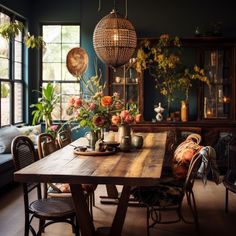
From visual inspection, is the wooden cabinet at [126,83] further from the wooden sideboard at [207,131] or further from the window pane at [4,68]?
the window pane at [4,68]

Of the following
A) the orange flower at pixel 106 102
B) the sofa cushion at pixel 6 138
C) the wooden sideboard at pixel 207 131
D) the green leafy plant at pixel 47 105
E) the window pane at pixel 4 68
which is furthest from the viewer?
the green leafy plant at pixel 47 105

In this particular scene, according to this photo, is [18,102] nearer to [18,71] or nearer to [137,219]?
[18,71]

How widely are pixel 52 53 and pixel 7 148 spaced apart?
7.58 feet

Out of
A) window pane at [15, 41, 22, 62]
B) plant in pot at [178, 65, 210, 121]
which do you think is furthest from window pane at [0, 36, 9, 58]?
plant in pot at [178, 65, 210, 121]

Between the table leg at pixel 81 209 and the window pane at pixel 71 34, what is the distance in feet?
15.1

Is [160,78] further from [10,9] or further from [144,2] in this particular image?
[10,9]

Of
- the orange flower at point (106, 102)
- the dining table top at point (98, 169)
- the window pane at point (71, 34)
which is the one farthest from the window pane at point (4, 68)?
the orange flower at point (106, 102)

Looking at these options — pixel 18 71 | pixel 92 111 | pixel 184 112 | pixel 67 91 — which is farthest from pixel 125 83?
pixel 92 111

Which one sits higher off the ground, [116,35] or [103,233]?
[116,35]

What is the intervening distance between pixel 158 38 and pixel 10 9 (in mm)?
2313

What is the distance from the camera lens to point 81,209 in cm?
302

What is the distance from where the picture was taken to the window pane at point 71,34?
7180 mm

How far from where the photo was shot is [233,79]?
642cm

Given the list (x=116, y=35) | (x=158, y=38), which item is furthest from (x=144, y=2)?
(x=116, y=35)
